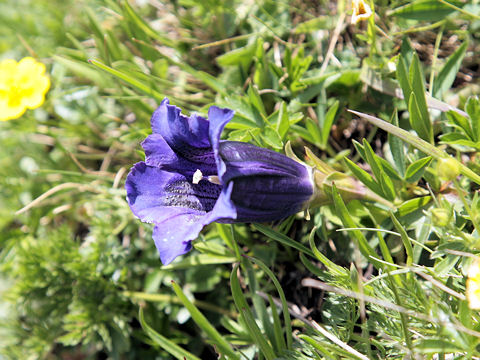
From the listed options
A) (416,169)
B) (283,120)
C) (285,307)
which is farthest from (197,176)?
(416,169)

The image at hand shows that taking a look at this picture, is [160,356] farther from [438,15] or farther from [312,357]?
[438,15]

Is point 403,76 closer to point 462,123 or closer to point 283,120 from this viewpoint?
point 462,123

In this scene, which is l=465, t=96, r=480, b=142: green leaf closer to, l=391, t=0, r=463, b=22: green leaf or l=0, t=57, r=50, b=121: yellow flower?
l=391, t=0, r=463, b=22: green leaf

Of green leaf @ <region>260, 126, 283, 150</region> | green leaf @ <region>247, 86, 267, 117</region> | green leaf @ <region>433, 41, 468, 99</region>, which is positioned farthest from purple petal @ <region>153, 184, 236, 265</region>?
green leaf @ <region>433, 41, 468, 99</region>

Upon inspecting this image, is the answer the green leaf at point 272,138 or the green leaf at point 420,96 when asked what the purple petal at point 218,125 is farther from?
the green leaf at point 420,96

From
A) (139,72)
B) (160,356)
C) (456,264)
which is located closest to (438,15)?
(456,264)

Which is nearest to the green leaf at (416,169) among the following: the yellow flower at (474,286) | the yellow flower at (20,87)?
the yellow flower at (474,286)
